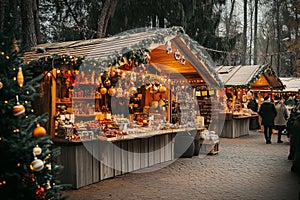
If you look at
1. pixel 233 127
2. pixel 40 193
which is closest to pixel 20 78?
pixel 40 193

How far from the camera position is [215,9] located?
19094 mm

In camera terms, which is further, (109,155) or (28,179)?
(109,155)

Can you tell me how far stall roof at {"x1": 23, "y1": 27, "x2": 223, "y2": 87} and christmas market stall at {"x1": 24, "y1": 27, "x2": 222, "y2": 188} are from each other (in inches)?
0.8

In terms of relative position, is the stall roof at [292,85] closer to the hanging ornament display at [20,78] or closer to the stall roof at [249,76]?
the stall roof at [249,76]

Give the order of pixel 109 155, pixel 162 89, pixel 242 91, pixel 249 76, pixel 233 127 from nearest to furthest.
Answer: pixel 109 155 → pixel 162 89 → pixel 233 127 → pixel 249 76 → pixel 242 91

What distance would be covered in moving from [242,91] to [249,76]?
9.73ft

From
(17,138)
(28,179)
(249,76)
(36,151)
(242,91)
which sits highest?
(249,76)

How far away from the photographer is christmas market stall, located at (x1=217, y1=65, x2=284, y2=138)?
15.0 meters

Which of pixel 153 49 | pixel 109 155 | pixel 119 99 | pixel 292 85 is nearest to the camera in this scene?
pixel 109 155

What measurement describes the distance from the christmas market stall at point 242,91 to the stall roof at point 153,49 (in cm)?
511

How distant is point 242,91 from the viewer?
18.4m

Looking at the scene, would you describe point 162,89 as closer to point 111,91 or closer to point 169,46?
point 111,91

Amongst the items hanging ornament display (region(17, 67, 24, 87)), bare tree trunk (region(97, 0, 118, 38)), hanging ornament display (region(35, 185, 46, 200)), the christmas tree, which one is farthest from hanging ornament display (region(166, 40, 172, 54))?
bare tree trunk (region(97, 0, 118, 38))

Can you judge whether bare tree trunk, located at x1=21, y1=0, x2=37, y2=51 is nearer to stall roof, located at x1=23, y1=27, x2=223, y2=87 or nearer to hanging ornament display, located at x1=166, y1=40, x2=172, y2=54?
stall roof, located at x1=23, y1=27, x2=223, y2=87
